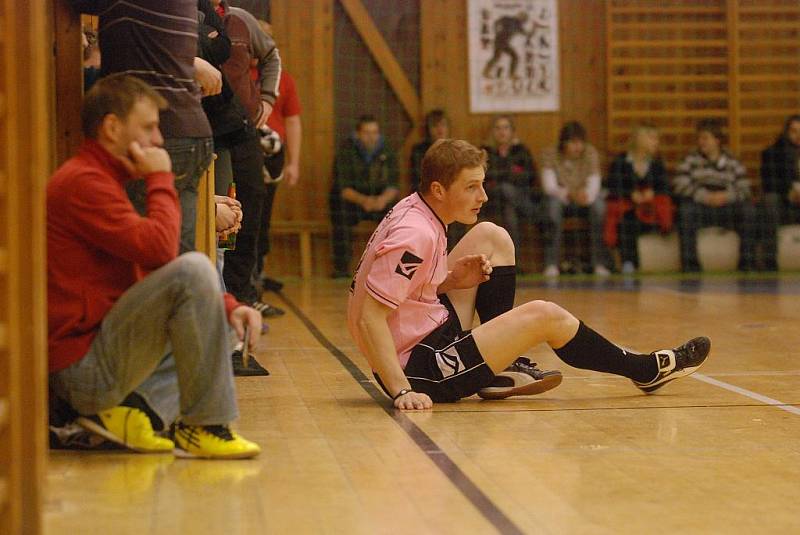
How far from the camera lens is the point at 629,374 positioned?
3.83 m

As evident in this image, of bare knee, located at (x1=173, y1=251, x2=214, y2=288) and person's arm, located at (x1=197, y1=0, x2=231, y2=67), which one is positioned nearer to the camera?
bare knee, located at (x1=173, y1=251, x2=214, y2=288)

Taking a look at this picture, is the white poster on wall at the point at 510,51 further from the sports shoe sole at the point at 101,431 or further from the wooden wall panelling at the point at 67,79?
the sports shoe sole at the point at 101,431

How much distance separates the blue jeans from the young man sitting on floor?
55 cm

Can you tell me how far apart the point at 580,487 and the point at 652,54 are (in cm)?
866

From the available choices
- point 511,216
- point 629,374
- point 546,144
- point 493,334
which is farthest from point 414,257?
point 546,144

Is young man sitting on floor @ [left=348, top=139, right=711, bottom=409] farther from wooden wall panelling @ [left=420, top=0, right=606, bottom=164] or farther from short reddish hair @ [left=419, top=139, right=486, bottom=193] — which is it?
wooden wall panelling @ [left=420, top=0, right=606, bottom=164]

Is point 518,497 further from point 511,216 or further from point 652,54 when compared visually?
point 652,54

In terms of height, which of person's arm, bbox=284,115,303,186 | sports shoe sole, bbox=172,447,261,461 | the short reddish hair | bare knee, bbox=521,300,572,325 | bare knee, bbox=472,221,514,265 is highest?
person's arm, bbox=284,115,303,186

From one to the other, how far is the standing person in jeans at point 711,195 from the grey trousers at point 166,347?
7776 mm

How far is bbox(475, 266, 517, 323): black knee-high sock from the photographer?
3.92 m

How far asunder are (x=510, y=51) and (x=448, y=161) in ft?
22.8

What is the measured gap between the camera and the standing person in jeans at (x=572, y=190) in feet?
32.7

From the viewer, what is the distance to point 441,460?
9.55 ft

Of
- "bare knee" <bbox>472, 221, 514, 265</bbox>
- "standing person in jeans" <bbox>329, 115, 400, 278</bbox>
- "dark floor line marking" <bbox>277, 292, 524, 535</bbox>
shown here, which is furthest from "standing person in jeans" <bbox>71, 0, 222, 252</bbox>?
"standing person in jeans" <bbox>329, 115, 400, 278</bbox>
